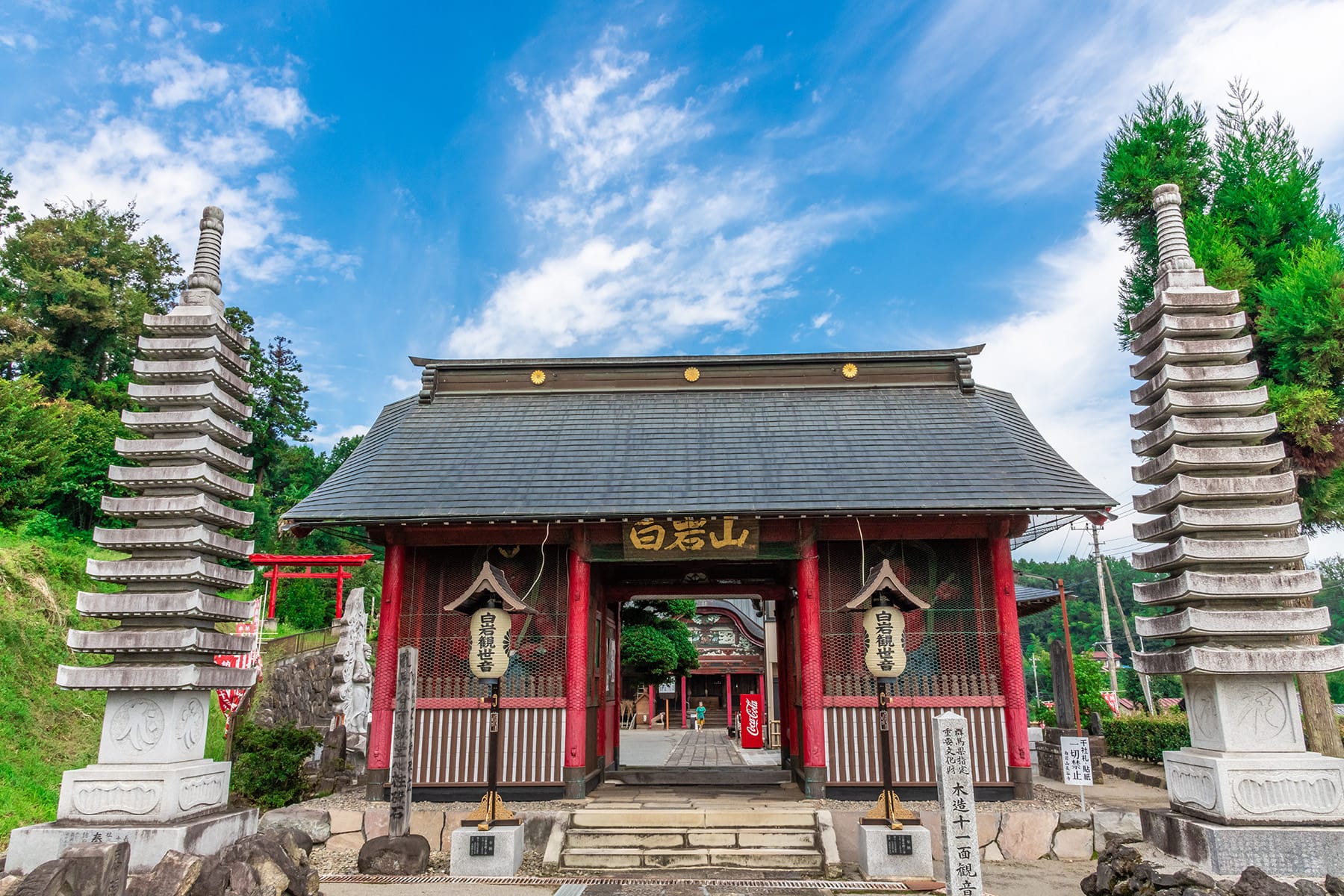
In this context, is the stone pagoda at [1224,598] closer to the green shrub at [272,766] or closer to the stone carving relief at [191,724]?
the stone carving relief at [191,724]

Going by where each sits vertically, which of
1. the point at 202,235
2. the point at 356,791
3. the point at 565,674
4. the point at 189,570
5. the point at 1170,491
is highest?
the point at 202,235

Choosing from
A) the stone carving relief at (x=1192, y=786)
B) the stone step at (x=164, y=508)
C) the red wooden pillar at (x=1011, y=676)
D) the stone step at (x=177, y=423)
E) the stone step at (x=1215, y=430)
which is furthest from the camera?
the red wooden pillar at (x=1011, y=676)

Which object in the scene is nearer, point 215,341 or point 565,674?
point 215,341

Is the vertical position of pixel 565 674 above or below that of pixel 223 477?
below

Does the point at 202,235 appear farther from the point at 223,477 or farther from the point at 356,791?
the point at 356,791

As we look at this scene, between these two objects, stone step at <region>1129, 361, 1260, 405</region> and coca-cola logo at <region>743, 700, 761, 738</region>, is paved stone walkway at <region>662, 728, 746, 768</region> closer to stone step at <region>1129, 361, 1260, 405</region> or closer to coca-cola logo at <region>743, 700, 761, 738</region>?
coca-cola logo at <region>743, 700, 761, 738</region>

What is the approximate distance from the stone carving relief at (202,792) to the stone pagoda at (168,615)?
0.01 metres

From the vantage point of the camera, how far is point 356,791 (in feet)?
39.0

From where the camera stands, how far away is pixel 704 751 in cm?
2111

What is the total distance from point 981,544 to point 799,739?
4336 mm

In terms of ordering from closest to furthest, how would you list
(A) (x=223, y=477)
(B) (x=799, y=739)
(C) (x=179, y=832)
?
(C) (x=179, y=832) < (A) (x=223, y=477) < (B) (x=799, y=739)

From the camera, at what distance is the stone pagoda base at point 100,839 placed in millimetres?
7000

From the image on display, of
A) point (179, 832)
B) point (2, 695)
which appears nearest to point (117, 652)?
point (179, 832)

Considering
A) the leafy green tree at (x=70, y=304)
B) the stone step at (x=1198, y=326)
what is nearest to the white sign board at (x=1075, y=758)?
the stone step at (x=1198, y=326)
